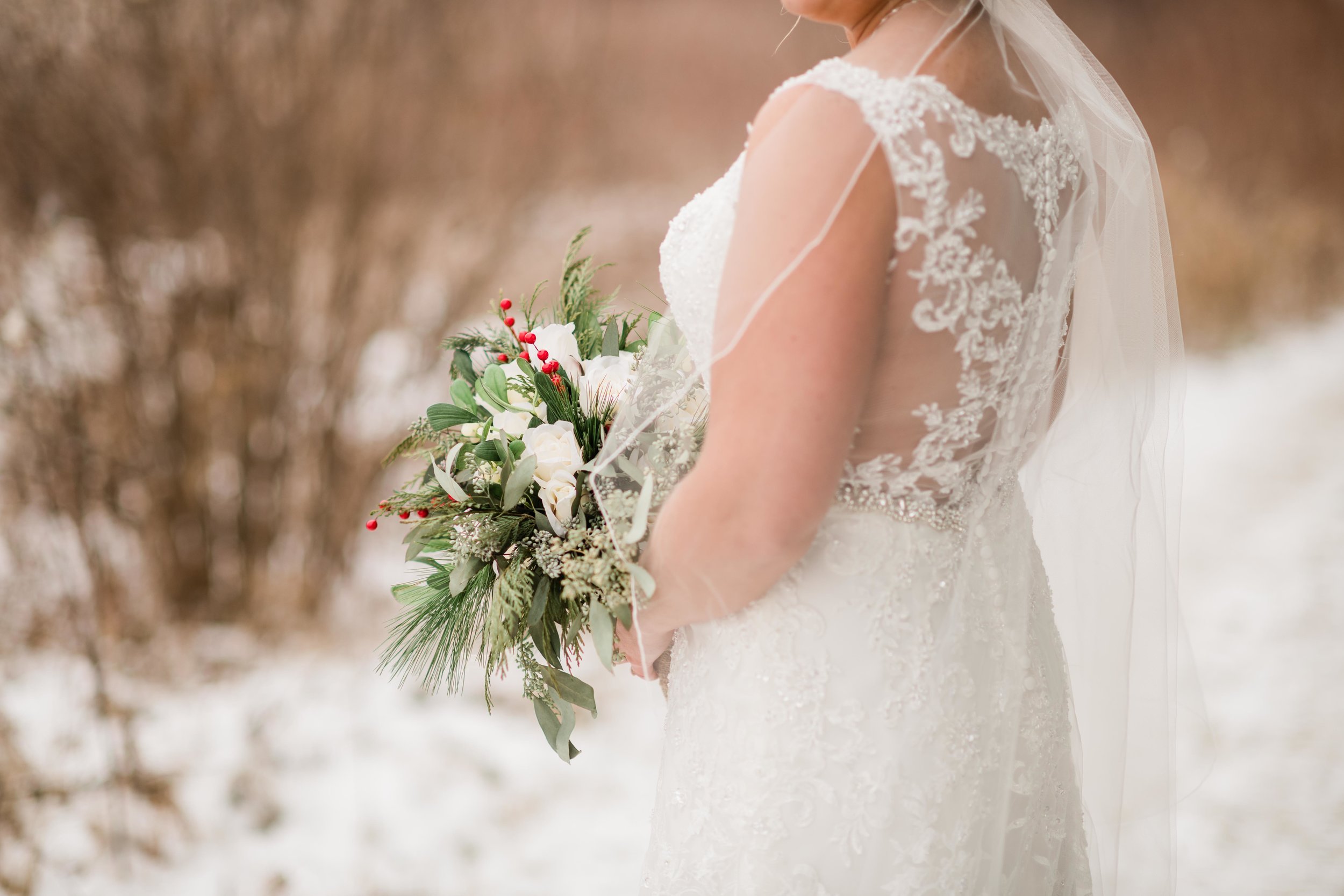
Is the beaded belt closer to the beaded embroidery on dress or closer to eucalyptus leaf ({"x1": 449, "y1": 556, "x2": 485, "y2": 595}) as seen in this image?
the beaded embroidery on dress

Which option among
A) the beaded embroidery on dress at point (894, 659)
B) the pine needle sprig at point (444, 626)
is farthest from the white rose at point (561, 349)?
the pine needle sprig at point (444, 626)

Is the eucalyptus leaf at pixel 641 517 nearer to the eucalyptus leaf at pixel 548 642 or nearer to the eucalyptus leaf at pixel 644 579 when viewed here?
the eucalyptus leaf at pixel 644 579


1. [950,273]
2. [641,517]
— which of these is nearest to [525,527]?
[641,517]

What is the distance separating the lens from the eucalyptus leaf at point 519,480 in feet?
4.54

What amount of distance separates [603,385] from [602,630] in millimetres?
379

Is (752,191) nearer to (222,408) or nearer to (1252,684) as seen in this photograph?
(222,408)

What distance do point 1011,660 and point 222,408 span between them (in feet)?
11.6

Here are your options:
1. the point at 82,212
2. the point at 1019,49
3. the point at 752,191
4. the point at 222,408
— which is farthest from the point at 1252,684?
the point at 82,212

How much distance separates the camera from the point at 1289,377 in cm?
844

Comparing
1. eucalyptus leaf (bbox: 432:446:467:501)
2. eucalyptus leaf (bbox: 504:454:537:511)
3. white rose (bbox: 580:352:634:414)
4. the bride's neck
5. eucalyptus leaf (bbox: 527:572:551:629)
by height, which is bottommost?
eucalyptus leaf (bbox: 527:572:551:629)

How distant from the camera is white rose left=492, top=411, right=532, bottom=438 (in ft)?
4.88

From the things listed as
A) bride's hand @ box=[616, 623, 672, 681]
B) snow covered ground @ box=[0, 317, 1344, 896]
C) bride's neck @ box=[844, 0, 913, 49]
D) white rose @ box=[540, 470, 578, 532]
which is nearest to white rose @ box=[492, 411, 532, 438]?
white rose @ box=[540, 470, 578, 532]

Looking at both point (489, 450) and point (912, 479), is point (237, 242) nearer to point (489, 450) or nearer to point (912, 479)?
point (489, 450)

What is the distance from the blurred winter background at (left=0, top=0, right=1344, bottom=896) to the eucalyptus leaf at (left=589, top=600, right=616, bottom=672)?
213 centimetres
